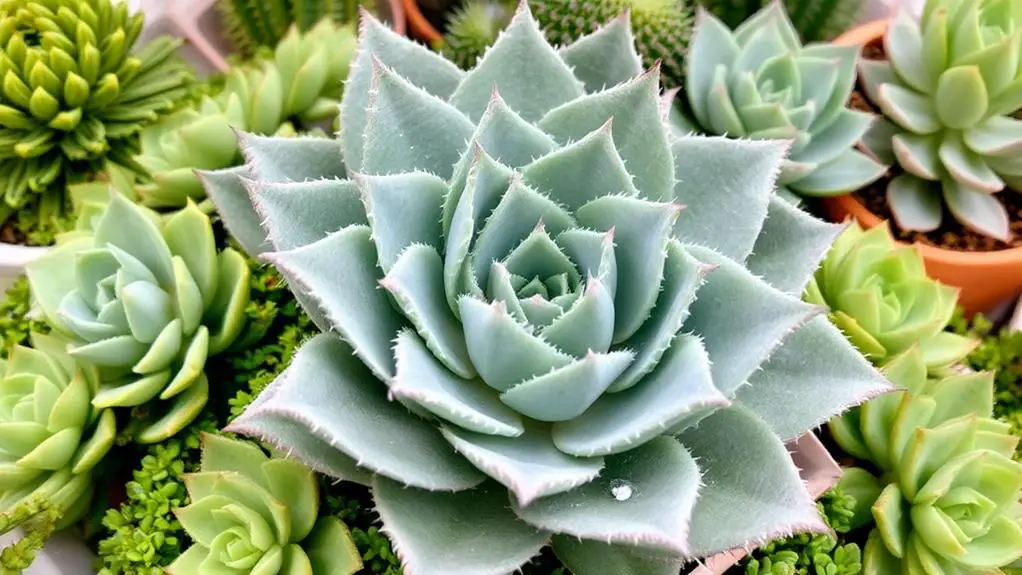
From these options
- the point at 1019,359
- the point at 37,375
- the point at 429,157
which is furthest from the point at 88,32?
the point at 1019,359

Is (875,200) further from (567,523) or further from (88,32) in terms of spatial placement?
(88,32)

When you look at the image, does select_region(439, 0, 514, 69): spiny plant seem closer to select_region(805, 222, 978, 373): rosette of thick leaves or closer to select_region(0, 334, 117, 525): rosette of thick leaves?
select_region(805, 222, 978, 373): rosette of thick leaves

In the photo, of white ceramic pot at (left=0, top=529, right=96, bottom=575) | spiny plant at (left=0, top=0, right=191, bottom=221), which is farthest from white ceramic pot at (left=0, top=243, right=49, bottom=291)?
white ceramic pot at (left=0, top=529, right=96, bottom=575)

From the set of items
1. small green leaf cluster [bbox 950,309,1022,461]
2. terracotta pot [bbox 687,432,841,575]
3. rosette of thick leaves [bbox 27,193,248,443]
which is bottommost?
small green leaf cluster [bbox 950,309,1022,461]

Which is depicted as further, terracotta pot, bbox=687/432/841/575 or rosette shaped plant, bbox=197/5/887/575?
terracotta pot, bbox=687/432/841/575

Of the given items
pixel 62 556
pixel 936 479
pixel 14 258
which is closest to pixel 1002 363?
pixel 936 479

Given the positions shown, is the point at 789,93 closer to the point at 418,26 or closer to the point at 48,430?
the point at 418,26

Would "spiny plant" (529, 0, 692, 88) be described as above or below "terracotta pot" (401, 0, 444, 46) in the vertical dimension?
above
